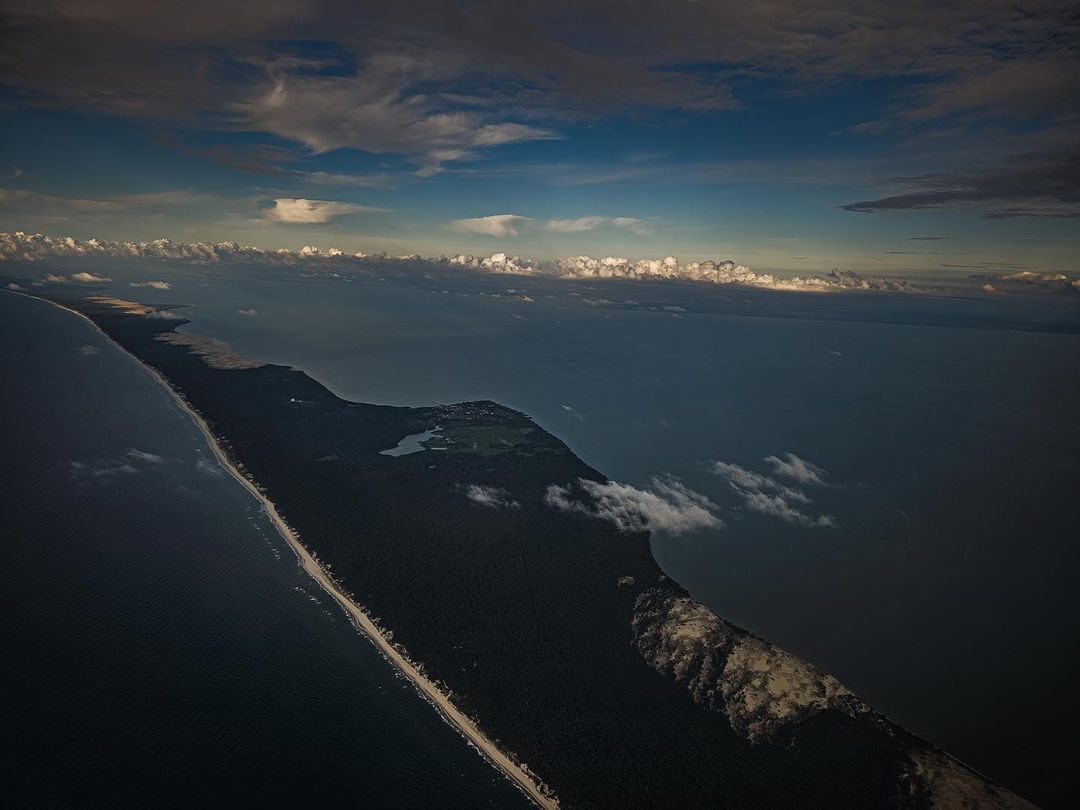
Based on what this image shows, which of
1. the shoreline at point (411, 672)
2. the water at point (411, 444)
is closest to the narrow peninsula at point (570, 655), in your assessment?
the shoreline at point (411, 672)

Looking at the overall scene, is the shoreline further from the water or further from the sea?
the water

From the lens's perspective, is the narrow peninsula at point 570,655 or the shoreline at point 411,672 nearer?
the shoreline at point 411,672

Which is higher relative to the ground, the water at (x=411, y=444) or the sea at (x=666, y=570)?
the water at (x=411, y=444)

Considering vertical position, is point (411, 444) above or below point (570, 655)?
above

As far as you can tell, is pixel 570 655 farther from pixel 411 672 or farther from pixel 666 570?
pixel 666 570

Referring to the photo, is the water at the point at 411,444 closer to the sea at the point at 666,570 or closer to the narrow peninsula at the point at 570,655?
the narrow peninsula at the point at 570,655

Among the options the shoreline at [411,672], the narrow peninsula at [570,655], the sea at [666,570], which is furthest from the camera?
the sea at [666,570]

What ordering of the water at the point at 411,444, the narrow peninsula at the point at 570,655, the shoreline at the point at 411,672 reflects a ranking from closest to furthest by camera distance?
the shoreline at the point at 411,672 < the narrow peninsula at the point at 570,655 < the water at the point at 411,444

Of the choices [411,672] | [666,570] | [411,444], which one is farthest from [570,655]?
[411,444]

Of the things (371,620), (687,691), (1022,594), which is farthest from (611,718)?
(1022,594)
